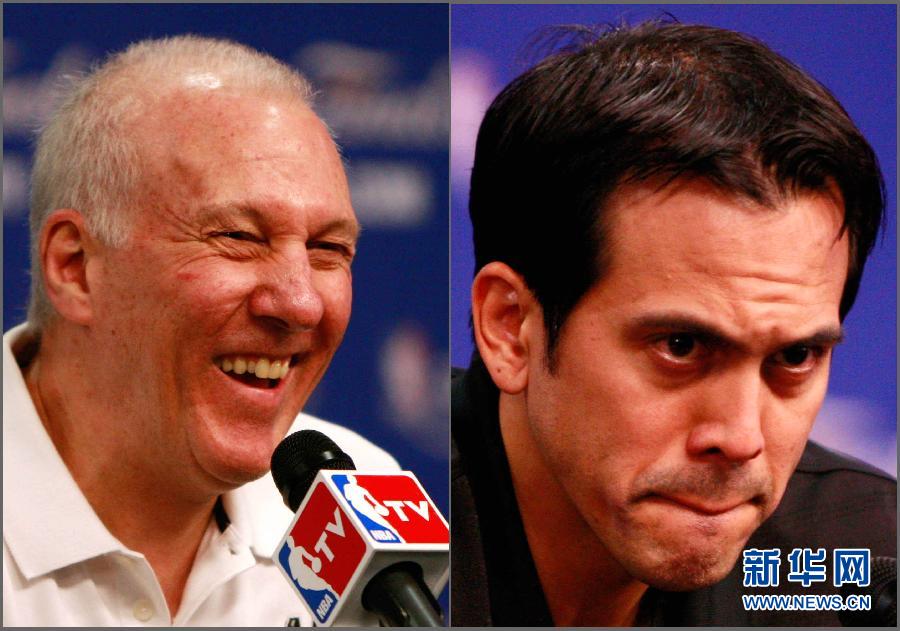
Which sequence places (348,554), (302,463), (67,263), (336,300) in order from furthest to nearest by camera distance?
(336,300) → (67,263) → (302,463) → (348,554)

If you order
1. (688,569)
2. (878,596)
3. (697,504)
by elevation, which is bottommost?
(878,596)

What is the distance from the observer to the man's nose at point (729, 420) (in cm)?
247

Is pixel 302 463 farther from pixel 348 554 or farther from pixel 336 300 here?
pixel 336 300

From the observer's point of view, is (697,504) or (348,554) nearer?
(348,554)

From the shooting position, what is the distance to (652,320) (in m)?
2.47

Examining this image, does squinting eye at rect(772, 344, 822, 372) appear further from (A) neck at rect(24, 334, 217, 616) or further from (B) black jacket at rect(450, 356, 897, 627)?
(A) neck at rect(24, 334, 217, 616)

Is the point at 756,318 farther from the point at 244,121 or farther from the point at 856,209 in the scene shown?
the point at 244,121

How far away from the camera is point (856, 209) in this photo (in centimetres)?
258

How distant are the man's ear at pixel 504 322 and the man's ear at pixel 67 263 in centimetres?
→ 79

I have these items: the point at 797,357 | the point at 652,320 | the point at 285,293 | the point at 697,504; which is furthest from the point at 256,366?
the point at 797,357

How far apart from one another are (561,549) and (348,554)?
72cm

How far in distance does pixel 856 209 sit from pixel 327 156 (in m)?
1.09

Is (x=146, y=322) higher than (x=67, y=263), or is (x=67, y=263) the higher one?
(x=67, y=263)

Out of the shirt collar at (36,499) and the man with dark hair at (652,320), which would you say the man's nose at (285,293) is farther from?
the shirt collar at (36,499)
